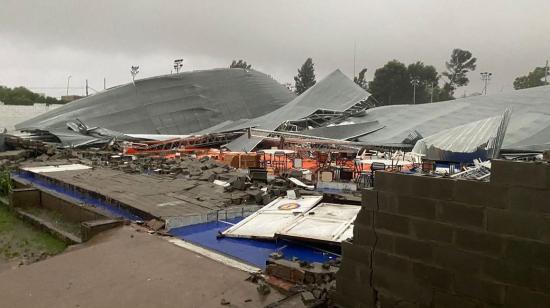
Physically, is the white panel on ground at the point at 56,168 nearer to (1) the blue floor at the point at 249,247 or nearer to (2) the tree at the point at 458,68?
(1) the blue floor at the point at 249,247

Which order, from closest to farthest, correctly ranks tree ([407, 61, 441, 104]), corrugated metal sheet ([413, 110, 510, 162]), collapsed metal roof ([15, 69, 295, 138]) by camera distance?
corrugated metal sheet ([413, 110, 510, 162]) → collapsed metal roof ([15, 69, 295, 138]) → tree ([407, 61, 441, 104])

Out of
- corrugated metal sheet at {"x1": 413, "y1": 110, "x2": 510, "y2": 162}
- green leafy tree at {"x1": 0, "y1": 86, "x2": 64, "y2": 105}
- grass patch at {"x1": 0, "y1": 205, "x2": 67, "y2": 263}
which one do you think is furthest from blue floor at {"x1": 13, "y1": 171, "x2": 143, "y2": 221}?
green leafy tree at {"x1": 0, "y1": 86, "x2": 64, "y2": 105}

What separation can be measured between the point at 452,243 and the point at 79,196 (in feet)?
39.7

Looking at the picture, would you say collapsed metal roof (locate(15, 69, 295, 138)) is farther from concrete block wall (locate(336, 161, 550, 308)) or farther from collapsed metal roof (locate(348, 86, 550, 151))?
concrete block wall (locate(336, 161, 550, 308))

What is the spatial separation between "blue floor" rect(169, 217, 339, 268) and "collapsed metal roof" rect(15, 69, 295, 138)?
97.7 feet

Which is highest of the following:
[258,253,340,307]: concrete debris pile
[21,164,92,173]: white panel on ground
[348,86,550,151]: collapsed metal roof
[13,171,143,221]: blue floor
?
[348,86,550,151]: collapsed metal roof

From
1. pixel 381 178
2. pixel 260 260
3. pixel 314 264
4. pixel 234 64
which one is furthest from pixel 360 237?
pixel 234 64

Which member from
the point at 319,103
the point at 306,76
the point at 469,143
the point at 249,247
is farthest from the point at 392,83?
the point at 249,247

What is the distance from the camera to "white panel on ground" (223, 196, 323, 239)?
8391mm

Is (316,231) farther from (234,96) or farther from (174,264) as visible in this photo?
(234,96)

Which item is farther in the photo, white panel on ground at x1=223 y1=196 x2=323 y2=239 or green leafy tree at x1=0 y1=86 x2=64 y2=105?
green leafy tree at x1=0 y1=86 x2=64 y2=105

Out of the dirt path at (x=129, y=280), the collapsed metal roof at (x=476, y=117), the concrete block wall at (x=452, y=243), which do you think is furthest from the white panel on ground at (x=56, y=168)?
the collapsed metal roof at (x=476, y=117)

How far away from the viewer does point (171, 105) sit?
4184cm

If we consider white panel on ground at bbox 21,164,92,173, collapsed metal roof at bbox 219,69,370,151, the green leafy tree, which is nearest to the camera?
white panel on ground at bbox 21,164,92,173
